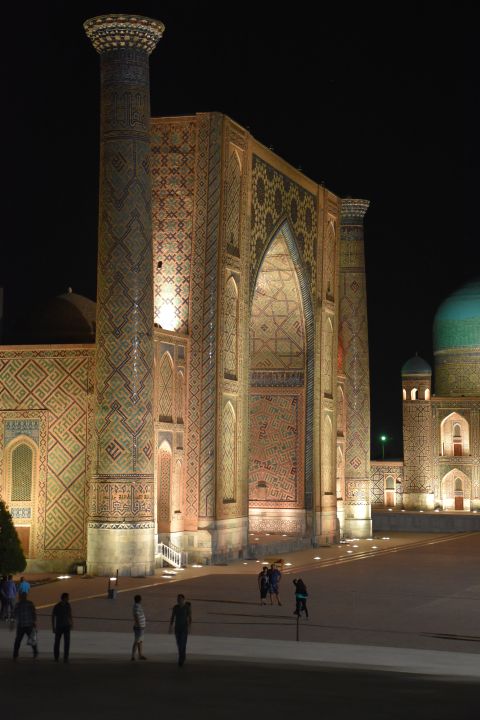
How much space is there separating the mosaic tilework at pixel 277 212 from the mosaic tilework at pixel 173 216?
2087 millimetres

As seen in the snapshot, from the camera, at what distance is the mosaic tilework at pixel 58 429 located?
18188mm

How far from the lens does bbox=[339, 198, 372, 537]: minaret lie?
28000 mm

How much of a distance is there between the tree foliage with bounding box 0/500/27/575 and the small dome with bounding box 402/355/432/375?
24.9 meters

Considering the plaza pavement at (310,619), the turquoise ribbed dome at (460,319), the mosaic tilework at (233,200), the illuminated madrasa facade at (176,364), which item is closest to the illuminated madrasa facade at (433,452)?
the turquoise ribbed dome at (460,319)

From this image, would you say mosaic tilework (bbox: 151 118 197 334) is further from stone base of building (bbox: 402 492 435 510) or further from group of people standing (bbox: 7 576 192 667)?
stone base of building (bbox: 402 492 435 510)

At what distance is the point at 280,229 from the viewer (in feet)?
77.3

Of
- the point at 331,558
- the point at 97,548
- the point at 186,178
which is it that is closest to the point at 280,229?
the point at 186,178

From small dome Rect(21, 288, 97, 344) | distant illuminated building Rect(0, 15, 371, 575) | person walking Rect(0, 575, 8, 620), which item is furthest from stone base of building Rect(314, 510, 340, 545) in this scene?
person walking Rect(0, 575, 8, 620)

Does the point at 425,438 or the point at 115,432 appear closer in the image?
the point at 115,432

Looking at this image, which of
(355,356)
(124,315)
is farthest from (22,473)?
(355,356)

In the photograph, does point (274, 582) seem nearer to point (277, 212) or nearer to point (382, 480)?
point (277, 212)

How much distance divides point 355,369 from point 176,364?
9334 millimetres

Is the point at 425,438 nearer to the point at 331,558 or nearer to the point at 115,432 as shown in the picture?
the point at 331,558

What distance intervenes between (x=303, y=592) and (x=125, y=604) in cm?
239
